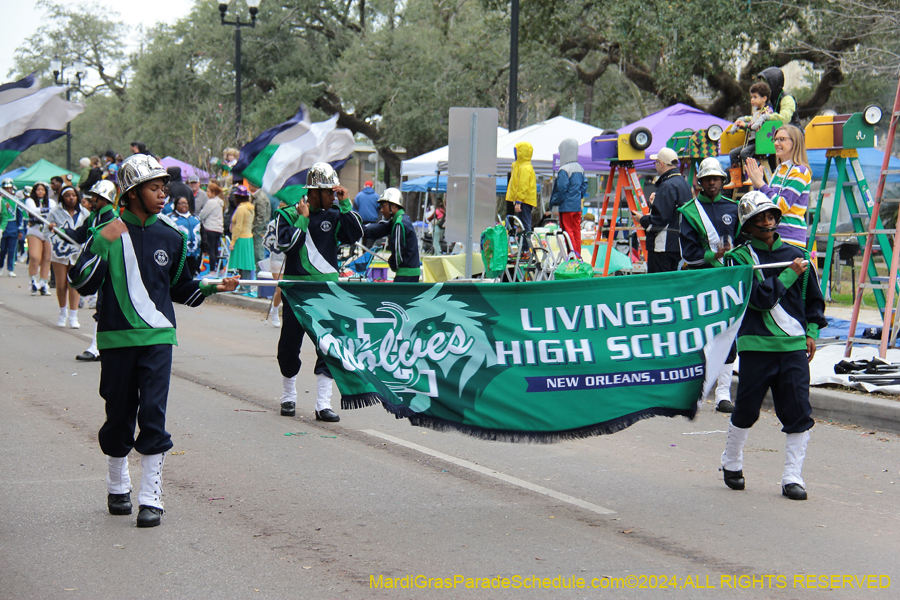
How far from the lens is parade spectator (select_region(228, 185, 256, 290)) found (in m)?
17.7

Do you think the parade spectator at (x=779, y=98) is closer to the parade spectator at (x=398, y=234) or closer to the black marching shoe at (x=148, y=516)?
the parade spectator at (x=398, y=234)

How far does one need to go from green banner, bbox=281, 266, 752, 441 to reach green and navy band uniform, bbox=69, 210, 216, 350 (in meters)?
1.07

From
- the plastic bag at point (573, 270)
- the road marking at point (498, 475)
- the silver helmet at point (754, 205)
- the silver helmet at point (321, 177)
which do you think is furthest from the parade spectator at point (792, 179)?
the plastic bag at point (573, 270)

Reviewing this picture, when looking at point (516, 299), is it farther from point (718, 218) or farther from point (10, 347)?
point (10, 347)

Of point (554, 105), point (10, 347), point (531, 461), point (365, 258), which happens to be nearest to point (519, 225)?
point (365, 258)

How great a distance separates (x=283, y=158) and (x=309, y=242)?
81 cm

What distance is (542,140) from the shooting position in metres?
20.3

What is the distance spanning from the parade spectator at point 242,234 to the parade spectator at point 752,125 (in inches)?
378

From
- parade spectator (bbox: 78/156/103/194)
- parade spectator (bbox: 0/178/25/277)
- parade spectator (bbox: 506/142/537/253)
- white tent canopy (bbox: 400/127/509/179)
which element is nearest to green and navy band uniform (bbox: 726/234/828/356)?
parade spectator (bbox: 506/142/537/253)

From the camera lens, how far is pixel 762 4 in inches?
967

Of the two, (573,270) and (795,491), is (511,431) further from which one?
(573,270)

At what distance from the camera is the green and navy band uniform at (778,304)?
19.8ft

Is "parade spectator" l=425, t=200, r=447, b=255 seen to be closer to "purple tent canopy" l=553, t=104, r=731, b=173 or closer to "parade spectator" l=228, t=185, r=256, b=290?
"purple tent canopy" l=553, t=104, r=731, b=173

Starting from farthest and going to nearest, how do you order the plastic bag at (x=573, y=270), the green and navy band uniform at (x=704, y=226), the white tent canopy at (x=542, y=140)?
the white tent canopy at (x=542, y=140) → the plastic bag at (x=573, y=270) → the green and navy band uniform at (x=704, y=226)
